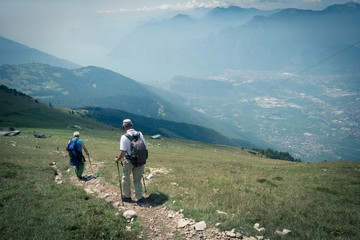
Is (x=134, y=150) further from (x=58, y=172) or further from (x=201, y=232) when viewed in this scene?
(x=58, y=172)

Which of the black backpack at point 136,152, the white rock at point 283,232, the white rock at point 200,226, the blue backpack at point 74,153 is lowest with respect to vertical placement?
the white rock at point 200,226

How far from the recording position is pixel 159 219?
891 centimetres

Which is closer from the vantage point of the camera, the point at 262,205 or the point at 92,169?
the point at 262,205

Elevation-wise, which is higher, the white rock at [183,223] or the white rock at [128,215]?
the white rock at [183,223]

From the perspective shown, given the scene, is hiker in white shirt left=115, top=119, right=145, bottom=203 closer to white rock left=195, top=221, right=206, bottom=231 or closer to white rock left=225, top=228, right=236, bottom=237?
white rock left=195, top=221, right=206, bottom=231

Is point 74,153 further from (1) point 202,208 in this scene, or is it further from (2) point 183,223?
(1) point 202,208

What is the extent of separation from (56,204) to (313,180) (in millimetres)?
18589

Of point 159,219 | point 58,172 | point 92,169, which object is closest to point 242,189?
point 159,219

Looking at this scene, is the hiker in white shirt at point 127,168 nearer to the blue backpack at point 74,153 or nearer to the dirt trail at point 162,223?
the dirt trail at point 162,223

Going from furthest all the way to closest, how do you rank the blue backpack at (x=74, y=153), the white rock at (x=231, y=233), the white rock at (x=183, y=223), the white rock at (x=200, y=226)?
the blue backpack at (x=74, y=153) < the white rock at (x=183, y=223) < the white rock at (x=200, y=226) < the white rock at (x=231, y=233)

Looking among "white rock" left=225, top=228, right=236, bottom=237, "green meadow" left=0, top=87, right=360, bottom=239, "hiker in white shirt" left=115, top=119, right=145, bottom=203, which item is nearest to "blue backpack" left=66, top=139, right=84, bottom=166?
"green meadow" left=0, top=87, right=360, bottom=239

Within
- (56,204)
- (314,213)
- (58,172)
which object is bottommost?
(58,172)

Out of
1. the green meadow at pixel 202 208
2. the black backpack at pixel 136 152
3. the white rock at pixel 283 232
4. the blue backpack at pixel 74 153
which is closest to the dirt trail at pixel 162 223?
the green meadow at pixel 202 208

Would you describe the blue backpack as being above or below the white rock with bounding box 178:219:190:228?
above
